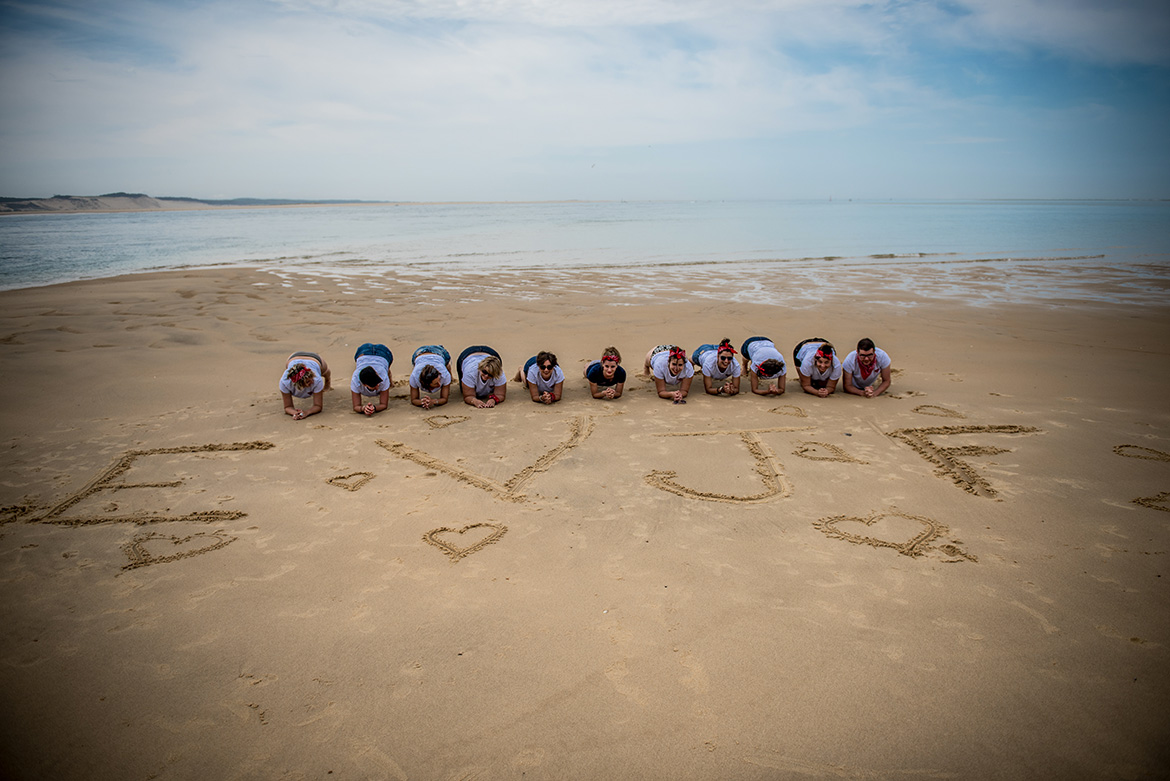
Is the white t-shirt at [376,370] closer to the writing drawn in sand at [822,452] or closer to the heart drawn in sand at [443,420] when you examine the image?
the heart drawn in sand at [443,420]

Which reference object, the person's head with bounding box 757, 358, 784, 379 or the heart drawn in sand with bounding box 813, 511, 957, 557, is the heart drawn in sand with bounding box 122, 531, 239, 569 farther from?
the person's head with bounding box 757, 358, 784, 379

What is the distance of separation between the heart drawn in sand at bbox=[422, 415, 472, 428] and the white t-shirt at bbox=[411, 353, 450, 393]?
1.26 feet

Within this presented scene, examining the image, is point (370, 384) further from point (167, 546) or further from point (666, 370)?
point (666, 370)

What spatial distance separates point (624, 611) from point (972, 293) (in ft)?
43.6

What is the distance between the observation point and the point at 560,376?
6.38 metres

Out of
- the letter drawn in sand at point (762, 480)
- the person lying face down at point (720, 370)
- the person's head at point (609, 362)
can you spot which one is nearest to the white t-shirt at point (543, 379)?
the person's head at point (609, 362)

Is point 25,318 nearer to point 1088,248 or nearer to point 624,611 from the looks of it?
point 624,611

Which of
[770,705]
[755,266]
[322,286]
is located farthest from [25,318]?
[755,266]

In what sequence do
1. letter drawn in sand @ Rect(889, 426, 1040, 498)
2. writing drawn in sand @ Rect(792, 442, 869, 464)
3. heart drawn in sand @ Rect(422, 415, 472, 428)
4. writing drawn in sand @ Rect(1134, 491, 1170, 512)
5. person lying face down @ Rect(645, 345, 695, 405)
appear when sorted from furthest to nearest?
person lying face down @ Rect(645, 345, 695, 405)
heart drawn in sand @ Rect(422, 415, 472, 428)
writing drawn in sand @ Rect(792, 442, 869, 464)
letter drawn in sand @ Rect(889, 426, 1040, 498)
writing drawn in sand @ Rect(1134, 491, 1170, 512)

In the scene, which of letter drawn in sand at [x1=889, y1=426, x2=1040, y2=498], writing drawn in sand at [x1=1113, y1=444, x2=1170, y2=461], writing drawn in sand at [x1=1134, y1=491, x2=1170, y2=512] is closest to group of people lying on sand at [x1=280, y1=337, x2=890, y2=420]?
letter drawn in sand at [x1=889, y1=426, x2=1040, y2=498]

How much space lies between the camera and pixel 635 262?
19141mm

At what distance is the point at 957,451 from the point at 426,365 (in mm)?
4857

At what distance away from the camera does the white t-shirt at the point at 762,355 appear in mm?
6480

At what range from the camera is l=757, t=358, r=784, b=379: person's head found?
6.37 m
